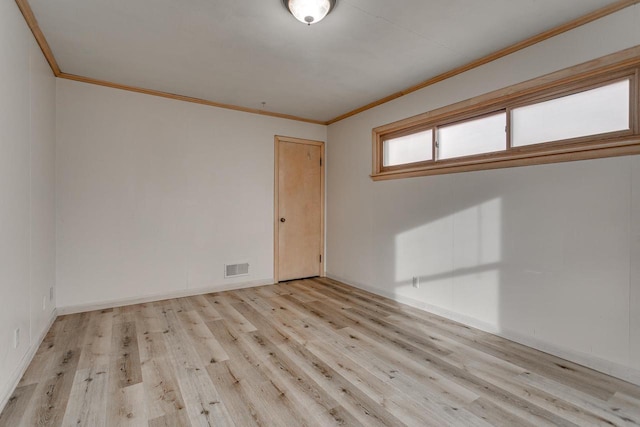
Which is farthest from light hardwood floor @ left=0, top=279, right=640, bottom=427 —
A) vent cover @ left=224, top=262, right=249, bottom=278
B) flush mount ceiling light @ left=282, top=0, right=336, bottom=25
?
flush mount ceiling light @ left=282, top=0, right=336, bottom=25

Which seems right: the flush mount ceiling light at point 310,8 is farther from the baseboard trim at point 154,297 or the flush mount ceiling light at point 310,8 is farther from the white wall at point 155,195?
the baseboard trim at point 154,297

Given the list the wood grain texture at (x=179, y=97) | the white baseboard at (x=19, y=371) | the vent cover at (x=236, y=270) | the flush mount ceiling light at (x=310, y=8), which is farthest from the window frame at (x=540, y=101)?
the white baseboard at (x=19, y=371)

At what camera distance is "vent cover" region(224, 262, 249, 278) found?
417 cm

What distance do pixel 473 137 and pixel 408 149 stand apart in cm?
83

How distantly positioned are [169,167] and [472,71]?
350 centimetres

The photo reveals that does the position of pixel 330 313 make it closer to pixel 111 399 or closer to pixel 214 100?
pixel 111 399

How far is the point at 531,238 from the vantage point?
2518 millimetres

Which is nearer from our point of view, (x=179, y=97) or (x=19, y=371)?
(x=19, y=371)

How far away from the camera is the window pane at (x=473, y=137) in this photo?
2.83 metres

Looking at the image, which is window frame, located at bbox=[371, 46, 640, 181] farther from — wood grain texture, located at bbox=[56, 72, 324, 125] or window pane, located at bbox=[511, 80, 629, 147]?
wood grain texture, located at bbox=[56, 72, 324, 125]

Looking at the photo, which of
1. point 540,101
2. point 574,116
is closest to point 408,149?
point 540,101

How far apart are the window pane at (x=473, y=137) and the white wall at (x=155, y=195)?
94.4 inches

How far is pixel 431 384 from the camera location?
2.00 meters

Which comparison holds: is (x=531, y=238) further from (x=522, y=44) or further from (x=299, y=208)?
(x=299, y=208)
